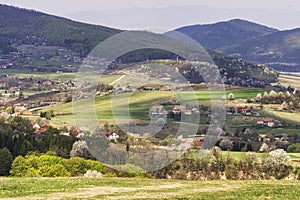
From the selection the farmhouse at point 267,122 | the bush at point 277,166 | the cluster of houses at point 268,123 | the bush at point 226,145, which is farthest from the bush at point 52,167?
the farmhouse at point 267,122

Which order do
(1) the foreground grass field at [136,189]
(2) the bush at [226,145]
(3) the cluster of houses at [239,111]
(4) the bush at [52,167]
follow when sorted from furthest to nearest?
(3) the cluster of houses at [239,111] → (2) the bush at [226,145] → (4) the bush at [52,167] → (1) the foreground grass field at [136,189]

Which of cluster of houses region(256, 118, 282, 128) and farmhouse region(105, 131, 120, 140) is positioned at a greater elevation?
farmhouse region(105, 131, 120, 140)

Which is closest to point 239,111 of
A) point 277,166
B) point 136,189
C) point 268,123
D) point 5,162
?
point 268,123

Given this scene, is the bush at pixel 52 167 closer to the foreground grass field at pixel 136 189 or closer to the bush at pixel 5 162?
the bush at pixel 5 162

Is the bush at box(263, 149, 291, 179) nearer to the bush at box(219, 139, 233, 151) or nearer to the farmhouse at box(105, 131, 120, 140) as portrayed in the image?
the farmhouse at box(105, 131, 120, 140)

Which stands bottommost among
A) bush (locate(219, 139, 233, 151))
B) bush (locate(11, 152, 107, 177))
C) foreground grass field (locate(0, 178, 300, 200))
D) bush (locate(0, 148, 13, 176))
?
bush (locate(219, 139, 233, 151))

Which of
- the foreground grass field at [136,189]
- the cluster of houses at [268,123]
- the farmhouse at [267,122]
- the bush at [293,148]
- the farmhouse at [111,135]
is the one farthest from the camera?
the farmhouse at [267,122]

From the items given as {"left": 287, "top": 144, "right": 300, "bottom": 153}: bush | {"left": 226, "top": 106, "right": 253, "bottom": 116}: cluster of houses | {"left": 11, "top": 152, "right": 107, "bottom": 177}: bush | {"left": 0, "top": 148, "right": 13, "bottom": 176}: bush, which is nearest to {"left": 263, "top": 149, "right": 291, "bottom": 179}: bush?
{"left": 11, "top": 152, "right": 107, "bottom": 177}: bush

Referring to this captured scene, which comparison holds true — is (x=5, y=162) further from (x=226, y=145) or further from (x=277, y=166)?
(x=226, y=145)

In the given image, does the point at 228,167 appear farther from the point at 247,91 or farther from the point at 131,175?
the point at 247,91

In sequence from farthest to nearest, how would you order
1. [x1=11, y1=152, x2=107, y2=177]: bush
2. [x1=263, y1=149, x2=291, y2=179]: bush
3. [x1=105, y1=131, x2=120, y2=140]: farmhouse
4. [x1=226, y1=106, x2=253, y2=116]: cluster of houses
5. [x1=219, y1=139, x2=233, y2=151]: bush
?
[x1=226, y1=106, x2=253, y2=116]: cluster of houses, [x1=219, y1=139, x2=233, y2=151]: bush, [x1=105, y1=131, x2=120, y2=140]: farmhouse, [x1=263, y1=149, x2=291, y2=179]: bush, [x1=11, y1=152, x2=107, y2=177]: bush
